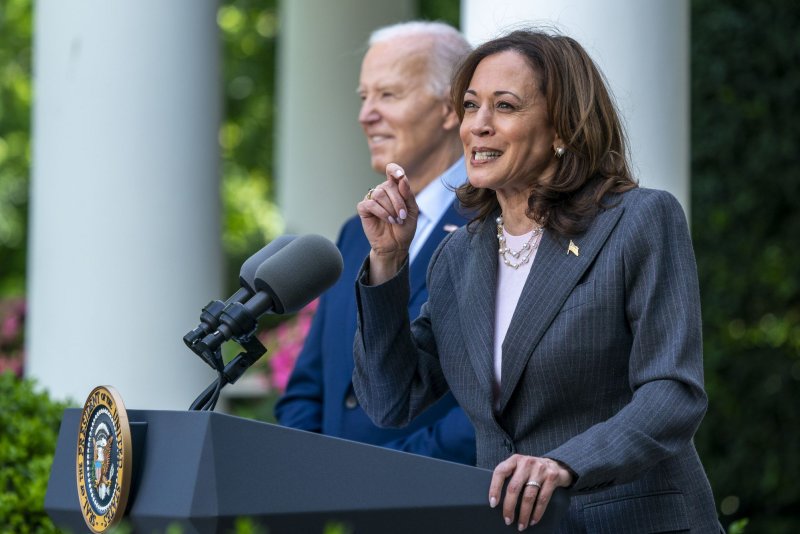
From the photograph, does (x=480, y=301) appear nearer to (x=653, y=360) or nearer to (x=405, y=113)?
(x=653, y=360)

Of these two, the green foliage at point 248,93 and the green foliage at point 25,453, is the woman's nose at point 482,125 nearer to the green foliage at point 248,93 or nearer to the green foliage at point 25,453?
the green foliage at point 25,453

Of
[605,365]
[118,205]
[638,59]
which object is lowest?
[118,205]

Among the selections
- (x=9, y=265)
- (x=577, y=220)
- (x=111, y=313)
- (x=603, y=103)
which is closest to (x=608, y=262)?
(x=577, y=220)

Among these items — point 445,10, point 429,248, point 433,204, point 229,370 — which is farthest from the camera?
point 445,10

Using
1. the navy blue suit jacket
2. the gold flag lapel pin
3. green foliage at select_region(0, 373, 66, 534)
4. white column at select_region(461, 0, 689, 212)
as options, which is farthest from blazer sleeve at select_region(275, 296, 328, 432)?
the gold flag lapel pin

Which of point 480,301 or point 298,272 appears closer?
point 298,272

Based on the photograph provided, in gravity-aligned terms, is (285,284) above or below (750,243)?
above

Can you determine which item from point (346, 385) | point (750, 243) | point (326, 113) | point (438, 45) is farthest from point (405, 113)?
point (750, 243)

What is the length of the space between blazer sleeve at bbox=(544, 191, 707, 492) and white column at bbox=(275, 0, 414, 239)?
275 inches

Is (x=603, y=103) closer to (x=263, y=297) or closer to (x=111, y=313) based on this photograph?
(x=263, y=297)

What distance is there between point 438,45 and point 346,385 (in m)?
1.15

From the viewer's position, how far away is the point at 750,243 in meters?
11.2

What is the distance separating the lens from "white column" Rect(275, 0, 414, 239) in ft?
32.8

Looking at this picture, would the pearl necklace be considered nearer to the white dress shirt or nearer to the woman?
the woman
